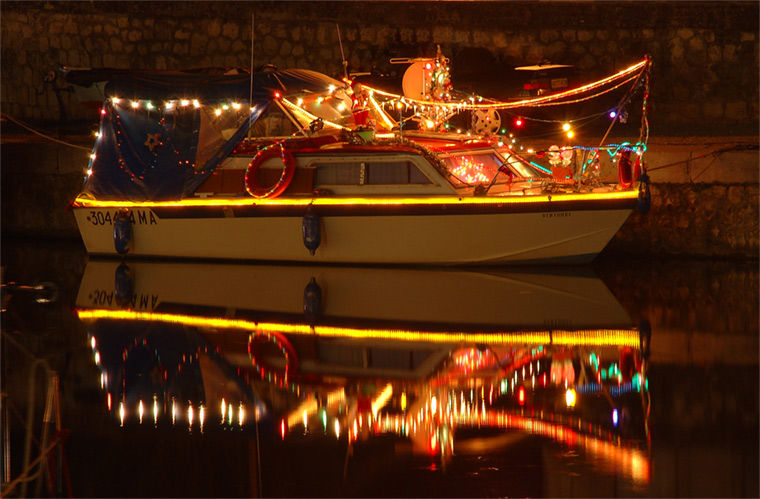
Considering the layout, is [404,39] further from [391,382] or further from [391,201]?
[391,382]

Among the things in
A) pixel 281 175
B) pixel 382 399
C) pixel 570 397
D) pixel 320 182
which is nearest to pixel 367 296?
pixel 320 182

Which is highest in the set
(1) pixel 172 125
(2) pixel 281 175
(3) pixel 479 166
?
(1) pixel 172 125

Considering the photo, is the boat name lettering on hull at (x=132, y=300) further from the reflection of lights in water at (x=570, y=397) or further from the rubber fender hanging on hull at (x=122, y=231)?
the reflection of lights in water at (x=570, y=397)

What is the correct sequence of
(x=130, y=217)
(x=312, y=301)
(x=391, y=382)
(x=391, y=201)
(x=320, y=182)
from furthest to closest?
1. (x=130, y=217)
2. (x=320, y=182)
3. (x=391, y=201)
4. (x=312, y=301)
5. (x=391, y=382)

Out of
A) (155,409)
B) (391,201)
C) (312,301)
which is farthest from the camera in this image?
(391,201)

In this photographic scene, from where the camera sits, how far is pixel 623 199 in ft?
44.4

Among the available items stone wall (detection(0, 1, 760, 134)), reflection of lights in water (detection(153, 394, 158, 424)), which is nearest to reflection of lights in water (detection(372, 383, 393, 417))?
reflection of lights in water (detection(153, 394, 158, 424))

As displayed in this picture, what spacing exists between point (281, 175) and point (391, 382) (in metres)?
6.37

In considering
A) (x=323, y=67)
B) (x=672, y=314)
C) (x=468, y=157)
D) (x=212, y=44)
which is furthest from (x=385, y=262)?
(x=212, y=44)

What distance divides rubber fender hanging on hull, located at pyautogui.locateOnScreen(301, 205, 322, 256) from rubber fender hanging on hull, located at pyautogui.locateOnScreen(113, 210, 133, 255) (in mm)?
2927

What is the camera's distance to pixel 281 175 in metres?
14.6

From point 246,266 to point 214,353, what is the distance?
5355mm

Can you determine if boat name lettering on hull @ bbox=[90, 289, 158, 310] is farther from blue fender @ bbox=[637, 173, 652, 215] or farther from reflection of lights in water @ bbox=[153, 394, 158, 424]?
blue fender @ bbox=[637, 173, 652, 215]

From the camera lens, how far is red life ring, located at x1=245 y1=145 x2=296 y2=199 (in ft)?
47.2
